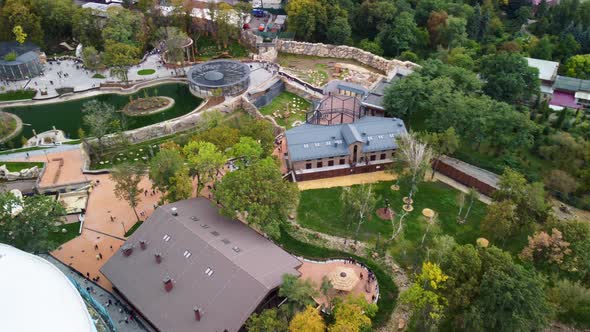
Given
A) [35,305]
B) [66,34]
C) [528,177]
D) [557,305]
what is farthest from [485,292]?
[66,34]

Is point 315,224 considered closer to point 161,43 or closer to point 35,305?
point 35,305

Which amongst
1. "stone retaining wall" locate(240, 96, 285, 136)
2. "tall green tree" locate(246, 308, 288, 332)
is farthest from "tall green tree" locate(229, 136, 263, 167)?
"tall green tree" locate(246, 308, 288, 332)

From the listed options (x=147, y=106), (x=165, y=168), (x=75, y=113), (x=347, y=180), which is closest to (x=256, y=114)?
(x=147, y=106)

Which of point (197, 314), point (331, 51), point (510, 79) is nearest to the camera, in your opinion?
point (197, 314)

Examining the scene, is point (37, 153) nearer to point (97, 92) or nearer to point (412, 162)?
point (97, 92)

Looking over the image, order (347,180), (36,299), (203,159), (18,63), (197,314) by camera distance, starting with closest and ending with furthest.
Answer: (36,299)
(197,314)
(203,159)
(347,180)
(18,63)

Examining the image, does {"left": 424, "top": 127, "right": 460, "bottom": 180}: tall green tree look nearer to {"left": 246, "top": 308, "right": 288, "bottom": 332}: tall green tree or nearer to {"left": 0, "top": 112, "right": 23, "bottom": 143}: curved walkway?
{"left": 246, "top": 308, "right": 288, "bottom": 332}: tall green tree
